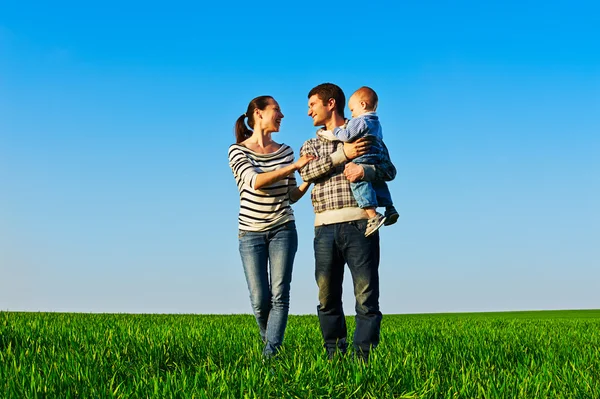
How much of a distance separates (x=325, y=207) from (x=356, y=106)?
37.5 inches

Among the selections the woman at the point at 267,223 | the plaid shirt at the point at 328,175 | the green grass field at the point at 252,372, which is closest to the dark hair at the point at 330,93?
the plaid shirt at the point at 328,175

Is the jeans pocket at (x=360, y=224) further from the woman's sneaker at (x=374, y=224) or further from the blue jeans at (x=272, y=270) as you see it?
the blue jeans at (x=272, y=270)

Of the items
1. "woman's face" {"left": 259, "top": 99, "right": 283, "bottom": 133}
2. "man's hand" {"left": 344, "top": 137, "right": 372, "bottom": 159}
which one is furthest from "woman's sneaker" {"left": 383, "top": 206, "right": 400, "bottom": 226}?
"woman's face" {"left": 259, "top": 99, "right": 283, "bottom": 133}

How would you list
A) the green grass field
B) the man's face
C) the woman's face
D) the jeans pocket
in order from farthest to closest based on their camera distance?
the woman's face < the man's face < the jeans pocket < the green grass field

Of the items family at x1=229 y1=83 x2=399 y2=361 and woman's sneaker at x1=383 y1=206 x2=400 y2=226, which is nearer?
family at x1=229 y1=83 x2=399 y2=361

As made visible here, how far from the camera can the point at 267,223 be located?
19.2ft

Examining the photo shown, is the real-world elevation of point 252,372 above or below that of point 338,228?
below

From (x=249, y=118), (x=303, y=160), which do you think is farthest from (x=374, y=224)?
(x=249, y=118)

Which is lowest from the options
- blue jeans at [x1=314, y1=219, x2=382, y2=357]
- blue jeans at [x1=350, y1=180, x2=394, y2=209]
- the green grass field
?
the green grass field

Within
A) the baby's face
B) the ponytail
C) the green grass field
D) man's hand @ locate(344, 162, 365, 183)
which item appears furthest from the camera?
the ponytail

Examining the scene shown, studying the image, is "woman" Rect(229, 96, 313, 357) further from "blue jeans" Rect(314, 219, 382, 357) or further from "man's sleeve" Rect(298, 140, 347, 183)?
"blue jeans" Rect(314, 219, 382, 357)

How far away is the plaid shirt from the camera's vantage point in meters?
5.41

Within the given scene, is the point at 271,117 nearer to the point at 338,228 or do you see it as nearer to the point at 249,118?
the point at 249,118

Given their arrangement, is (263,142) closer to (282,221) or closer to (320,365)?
(282,221)
